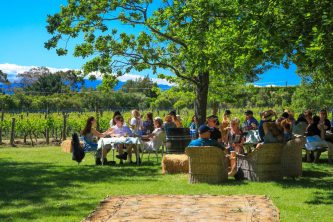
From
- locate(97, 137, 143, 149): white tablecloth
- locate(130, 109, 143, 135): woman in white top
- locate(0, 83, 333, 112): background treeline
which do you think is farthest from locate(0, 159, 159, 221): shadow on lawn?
locate(0, 83, 333, 112): background treeline

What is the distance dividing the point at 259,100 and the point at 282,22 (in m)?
44.0

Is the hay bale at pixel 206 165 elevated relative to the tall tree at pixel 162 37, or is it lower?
lower

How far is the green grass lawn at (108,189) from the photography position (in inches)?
250

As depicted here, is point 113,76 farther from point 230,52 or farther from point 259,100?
point 259,100

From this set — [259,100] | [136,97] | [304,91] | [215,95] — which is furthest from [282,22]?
[136,97]

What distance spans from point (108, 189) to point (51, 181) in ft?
5.32

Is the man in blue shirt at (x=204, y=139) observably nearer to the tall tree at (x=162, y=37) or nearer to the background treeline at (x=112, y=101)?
the tall tree at (x=162, y=37)

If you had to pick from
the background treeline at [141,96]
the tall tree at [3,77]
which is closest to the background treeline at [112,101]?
the background treeline at [141,96]

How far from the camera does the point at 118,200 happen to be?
23.5 feet

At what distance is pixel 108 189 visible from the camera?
826 centimetres

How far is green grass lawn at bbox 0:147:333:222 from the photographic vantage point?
6348 mm

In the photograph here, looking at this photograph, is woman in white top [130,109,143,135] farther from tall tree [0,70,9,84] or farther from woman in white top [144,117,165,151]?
tall tree [0,70,9,84]

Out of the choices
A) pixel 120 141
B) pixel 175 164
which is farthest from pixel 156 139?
pixel 175 164

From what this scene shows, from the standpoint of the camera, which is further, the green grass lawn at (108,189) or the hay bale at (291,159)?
the hay bale at (291,159)
